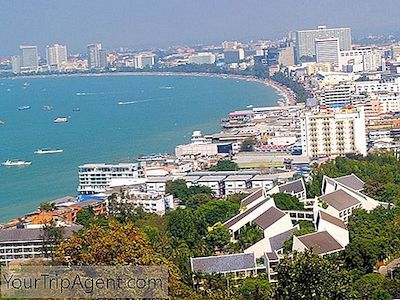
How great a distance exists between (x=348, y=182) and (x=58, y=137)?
12073 millimetres

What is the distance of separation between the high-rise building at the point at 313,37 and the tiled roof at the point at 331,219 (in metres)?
30.2

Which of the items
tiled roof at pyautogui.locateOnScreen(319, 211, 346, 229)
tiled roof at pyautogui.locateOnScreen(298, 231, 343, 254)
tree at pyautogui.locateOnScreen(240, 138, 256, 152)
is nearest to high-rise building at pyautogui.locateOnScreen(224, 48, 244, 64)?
Answer: tree at pyautogui.locateOnScreen(240, 138, 256, 152)

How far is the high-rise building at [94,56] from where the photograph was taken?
46688 mm

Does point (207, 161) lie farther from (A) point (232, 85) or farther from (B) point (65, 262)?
(A) point (232, 85)

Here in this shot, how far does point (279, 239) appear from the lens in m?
7.22

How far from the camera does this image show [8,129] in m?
23.1

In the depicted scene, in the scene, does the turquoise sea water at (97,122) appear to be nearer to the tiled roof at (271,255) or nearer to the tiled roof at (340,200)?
the tiled roof at (340,200)

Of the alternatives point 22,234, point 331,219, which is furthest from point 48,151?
point 331,219

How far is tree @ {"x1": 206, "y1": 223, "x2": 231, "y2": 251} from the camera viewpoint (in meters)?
7.50

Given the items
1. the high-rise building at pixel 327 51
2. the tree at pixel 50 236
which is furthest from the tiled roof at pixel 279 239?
the high-rise building at pixel 327 51

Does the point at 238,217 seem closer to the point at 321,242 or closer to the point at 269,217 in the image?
the point at 269,217

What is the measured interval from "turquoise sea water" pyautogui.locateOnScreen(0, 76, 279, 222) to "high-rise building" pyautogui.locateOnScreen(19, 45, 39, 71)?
1136 centimetres

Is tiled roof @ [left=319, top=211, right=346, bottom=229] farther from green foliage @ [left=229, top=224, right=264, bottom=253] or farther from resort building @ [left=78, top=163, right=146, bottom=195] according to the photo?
resort building @ [left=78, top=163, right=146, bottom=195]

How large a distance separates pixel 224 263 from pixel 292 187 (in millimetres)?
3227
